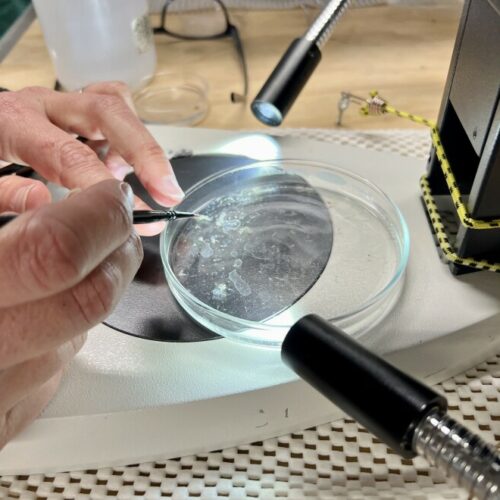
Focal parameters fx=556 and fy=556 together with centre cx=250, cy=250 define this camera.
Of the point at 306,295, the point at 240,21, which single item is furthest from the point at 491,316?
the point at 240,21

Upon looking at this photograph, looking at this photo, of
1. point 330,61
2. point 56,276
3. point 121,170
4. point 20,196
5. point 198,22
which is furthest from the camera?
point 198,22

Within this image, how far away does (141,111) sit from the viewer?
0.93 m

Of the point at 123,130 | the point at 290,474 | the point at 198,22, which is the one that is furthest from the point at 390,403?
the point at 198,22

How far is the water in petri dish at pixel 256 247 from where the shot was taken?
56cm

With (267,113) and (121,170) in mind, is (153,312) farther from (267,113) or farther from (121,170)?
(267,113)

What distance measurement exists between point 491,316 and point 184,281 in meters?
0.30

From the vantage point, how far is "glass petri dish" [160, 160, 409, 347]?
526 millimetres

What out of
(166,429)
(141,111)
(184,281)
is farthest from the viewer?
(141,111)

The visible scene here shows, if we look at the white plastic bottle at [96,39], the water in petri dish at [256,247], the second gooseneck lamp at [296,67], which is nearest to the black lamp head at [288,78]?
the second gooseneck lamp at [296,67]

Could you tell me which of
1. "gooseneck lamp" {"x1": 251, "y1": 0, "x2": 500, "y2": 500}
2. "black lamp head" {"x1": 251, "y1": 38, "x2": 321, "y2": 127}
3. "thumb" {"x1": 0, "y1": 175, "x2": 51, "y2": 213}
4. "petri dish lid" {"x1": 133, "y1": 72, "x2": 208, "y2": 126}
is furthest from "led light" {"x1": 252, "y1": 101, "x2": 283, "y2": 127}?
"gooseneck lamp" {"x1": 251, "y1": 0, "x2": 500, "y2": 500}

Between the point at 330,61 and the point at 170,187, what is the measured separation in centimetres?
56

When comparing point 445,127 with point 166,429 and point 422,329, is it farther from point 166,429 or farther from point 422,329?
point 166,429

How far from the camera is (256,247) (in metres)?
0.61

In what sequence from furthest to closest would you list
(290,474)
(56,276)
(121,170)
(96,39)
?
(96,39), (121,170), (290,474), (56,276)
